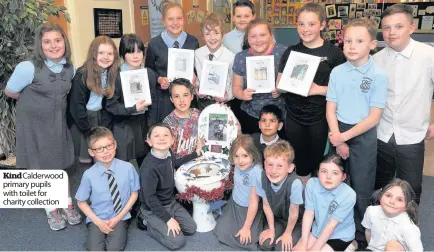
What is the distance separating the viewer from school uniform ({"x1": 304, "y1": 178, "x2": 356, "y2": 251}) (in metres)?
2.58

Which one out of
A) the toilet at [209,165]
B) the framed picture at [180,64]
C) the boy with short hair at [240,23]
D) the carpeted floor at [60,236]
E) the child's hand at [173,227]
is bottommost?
the carpeted floor at [60,236]

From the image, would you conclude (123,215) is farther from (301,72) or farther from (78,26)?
(78,26)

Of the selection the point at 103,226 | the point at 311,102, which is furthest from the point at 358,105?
the point at 103,226

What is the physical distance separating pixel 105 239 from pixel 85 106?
1.12 m

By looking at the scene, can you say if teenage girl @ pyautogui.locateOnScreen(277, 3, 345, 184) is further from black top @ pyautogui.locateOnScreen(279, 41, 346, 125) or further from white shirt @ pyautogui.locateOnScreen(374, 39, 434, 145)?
white shirt @ pyautogui.locateOnScreen(374, 39, 434, 145)

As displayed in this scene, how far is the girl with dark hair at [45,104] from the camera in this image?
3053mm

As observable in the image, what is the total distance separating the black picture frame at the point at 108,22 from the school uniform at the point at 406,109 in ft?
12.3

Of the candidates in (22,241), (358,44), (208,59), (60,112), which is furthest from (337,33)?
(22,241)

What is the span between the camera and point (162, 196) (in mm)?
3066

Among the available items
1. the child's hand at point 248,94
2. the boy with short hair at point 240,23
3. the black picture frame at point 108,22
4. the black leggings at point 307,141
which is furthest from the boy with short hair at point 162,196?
the black picture frame at point 108,22

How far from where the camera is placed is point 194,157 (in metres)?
3.35

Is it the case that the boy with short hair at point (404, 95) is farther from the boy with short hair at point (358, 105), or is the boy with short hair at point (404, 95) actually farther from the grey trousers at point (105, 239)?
the grey trousers at point (105, 239)

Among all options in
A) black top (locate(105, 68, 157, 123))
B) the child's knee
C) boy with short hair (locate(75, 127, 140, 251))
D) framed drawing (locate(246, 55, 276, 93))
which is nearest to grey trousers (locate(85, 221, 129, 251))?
boy with short hair (locate(75, 127, 140, 251))

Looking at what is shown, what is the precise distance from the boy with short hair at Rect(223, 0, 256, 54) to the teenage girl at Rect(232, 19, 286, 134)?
0.30 metres
